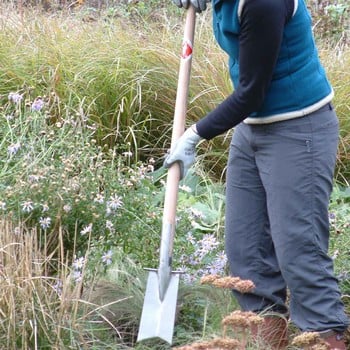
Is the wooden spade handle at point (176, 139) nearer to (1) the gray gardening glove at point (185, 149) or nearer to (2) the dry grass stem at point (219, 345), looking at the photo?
(1) the gray gardening glove at point (185, 149)

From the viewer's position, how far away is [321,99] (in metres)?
3.66

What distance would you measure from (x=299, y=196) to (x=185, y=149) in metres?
0.50

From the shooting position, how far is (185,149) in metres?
3.80

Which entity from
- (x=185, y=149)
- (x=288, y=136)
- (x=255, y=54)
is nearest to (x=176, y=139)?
(x=185, y=149)

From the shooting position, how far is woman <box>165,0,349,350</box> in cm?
348

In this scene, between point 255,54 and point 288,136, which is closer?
point 255,54

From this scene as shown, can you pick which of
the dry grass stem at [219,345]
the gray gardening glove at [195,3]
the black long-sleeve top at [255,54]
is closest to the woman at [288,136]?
the black long-sleeve top at [255,54]

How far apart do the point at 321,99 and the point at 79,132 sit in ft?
5.10

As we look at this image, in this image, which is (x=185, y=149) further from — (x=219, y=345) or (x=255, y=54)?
(x=219, y=345)

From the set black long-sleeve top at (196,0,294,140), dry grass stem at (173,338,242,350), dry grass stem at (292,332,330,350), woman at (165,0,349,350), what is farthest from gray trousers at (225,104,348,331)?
dry grass stem at (173,338,242,350)

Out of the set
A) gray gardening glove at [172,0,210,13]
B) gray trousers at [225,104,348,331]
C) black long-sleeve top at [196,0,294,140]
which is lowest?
gray trousers at [225,104,348,331]

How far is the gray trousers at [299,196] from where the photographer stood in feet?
12.0

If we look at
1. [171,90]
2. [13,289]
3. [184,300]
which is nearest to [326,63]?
[171,90]

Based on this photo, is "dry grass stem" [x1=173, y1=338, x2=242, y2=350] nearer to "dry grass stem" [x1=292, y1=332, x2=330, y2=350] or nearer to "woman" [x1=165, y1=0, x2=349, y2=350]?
"dry grass stem" [x1=292, y1=332, x2=330, y2=350]
